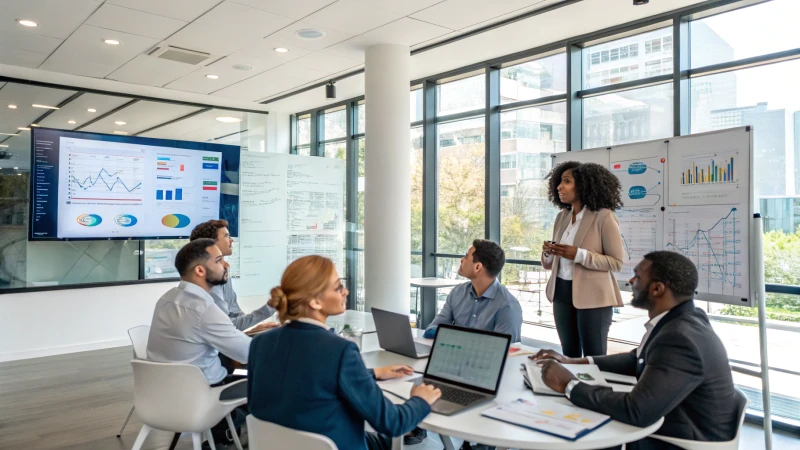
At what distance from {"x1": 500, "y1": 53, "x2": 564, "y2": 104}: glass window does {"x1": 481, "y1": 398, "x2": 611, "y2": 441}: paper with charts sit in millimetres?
4185

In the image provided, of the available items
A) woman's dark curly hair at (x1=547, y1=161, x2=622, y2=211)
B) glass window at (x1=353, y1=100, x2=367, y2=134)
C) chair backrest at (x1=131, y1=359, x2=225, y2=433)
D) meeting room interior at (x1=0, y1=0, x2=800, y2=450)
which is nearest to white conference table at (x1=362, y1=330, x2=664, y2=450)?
meeting room interior at (x1=0, y1=0, x2=800, y2=450)

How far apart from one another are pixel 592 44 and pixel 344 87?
3083 millimetres

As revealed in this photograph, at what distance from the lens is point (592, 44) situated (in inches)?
213

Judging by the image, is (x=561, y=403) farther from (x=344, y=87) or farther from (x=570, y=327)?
(x=344, y=87)

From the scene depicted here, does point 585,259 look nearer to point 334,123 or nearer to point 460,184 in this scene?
A: point 460,184

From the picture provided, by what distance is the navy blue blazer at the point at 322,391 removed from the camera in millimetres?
1726

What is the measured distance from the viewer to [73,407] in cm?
458

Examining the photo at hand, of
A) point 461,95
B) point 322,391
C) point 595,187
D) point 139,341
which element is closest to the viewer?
point 322,391

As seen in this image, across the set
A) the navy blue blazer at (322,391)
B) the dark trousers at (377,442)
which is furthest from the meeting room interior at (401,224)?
the dark trousers at (377,442)

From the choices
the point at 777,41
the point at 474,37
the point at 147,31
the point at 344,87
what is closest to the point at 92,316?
the point at 147,31

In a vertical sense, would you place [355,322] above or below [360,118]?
below

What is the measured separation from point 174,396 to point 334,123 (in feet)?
20.1

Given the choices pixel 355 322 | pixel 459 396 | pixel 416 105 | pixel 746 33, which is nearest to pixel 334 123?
pixel 416 105

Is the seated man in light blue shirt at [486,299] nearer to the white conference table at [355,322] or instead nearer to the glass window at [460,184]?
the white conference table at [355,322]
